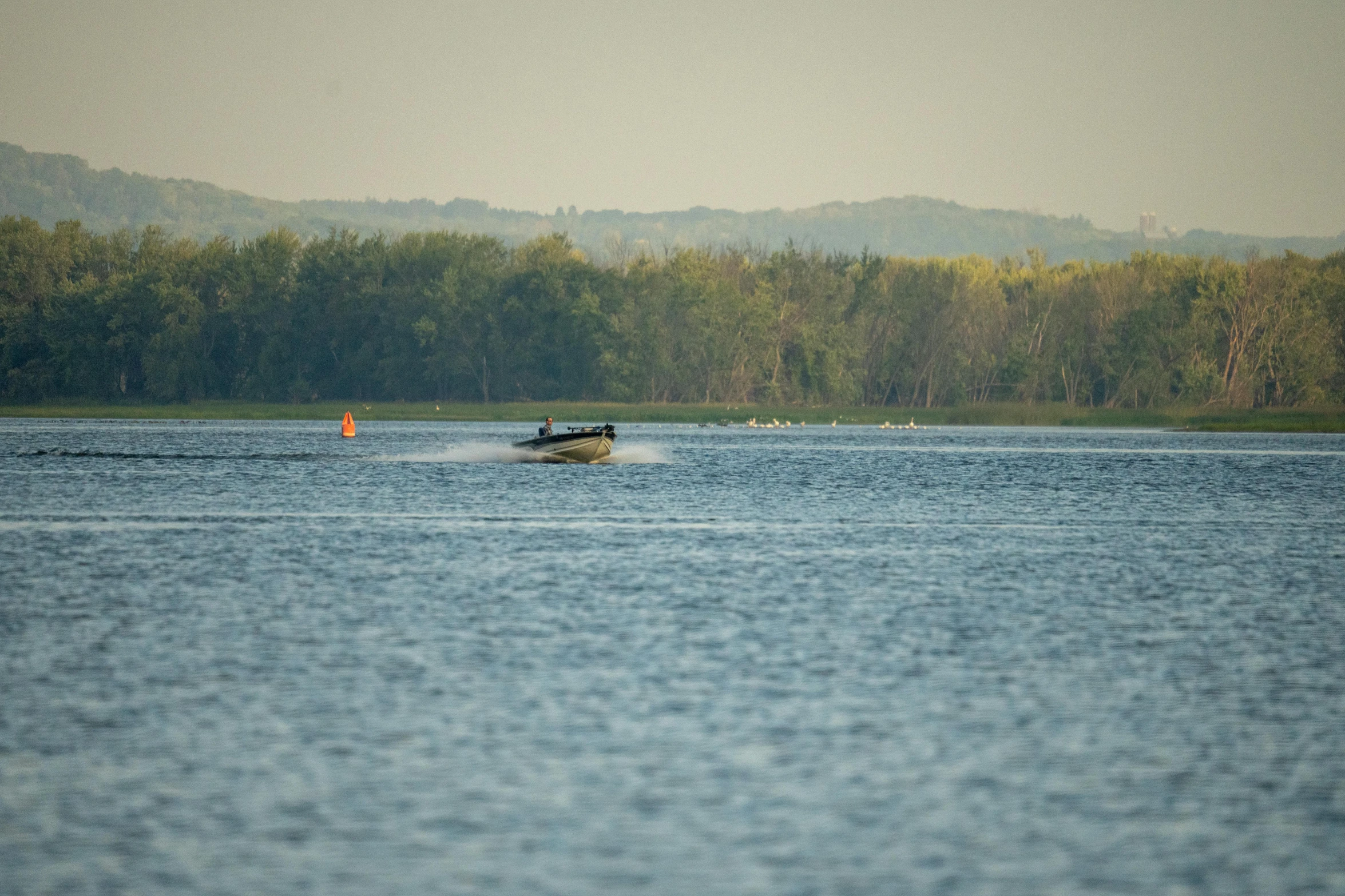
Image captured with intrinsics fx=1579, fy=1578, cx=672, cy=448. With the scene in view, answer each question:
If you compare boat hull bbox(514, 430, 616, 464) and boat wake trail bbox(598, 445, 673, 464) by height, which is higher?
boat hull bbox(514, 430, 616, 464)

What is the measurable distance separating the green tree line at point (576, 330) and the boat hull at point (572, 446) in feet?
234

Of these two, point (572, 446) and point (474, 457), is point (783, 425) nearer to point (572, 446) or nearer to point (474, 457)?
point (474, 457)

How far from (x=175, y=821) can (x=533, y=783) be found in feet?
9.74

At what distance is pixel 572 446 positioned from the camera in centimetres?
6850

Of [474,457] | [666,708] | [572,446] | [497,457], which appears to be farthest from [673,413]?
[666,708]

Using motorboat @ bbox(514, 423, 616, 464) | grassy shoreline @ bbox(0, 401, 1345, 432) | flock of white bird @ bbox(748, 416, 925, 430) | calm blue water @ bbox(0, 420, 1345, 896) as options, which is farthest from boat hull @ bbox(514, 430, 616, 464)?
flock of white bird @ bbox(748, 416, 925, 430)

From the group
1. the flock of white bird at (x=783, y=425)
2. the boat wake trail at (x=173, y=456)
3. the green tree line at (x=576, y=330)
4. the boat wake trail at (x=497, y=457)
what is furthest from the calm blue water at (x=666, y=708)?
the green tree line at (x=576, y=330)

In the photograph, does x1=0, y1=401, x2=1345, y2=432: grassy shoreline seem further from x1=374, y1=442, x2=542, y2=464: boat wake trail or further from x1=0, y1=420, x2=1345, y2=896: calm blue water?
x1=0, y1=420, x2=1345, y2=896: calm blue water

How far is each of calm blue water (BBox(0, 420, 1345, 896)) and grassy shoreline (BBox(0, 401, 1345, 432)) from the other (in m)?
90.4

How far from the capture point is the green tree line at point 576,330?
14150 centimetres

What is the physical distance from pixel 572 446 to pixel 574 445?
0.47 feet

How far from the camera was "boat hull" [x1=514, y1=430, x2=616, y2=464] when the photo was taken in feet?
222

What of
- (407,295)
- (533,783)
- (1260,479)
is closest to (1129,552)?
(533,783)

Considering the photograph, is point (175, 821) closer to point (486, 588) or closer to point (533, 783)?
point (533, 783)
